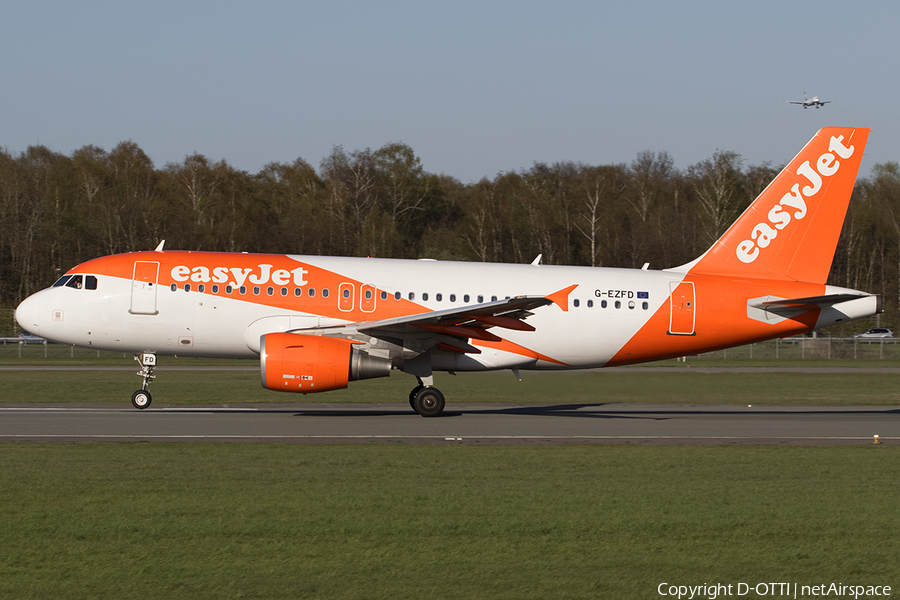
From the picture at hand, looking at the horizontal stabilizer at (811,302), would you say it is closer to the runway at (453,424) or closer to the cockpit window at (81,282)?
the runway at (453,424)

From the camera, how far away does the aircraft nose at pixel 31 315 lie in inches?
855

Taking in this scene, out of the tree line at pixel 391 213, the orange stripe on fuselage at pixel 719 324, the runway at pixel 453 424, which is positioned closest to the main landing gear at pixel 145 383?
the runway at pixel 453 424

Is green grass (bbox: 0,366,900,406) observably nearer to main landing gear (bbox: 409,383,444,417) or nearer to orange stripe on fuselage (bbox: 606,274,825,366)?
orange stripe on fuselage (bbox: 606,274,825,366)

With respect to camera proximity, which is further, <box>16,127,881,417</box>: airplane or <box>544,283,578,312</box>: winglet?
<box>544,283,578,312</box>: winglet

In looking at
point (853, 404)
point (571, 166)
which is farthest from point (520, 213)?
point (853, 404)

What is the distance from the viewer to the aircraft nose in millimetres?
21719

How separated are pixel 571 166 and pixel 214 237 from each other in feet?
129

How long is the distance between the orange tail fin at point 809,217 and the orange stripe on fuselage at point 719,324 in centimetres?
59

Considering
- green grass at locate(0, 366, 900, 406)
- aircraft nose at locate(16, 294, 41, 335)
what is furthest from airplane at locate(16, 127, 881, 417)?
green grass at locate(0, 366, 900, 406)

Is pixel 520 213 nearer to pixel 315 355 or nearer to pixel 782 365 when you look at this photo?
pixel 782 365

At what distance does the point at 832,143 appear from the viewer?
23406 mm
